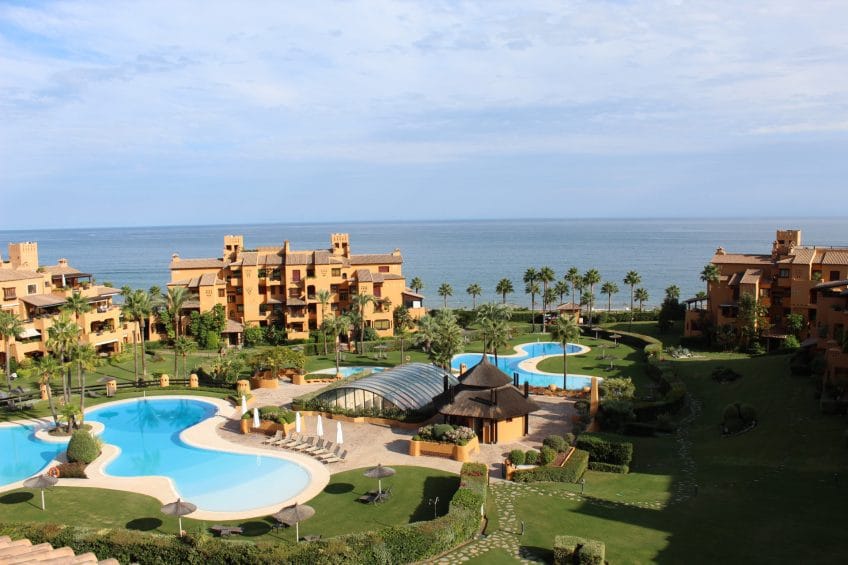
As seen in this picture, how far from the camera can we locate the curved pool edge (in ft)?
81.9

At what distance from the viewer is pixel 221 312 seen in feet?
209

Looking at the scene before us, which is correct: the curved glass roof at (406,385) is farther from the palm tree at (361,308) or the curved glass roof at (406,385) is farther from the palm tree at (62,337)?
the palm tree at (361,308)

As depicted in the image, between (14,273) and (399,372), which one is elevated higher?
(14,273)

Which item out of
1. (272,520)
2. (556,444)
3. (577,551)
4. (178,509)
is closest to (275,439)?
(272,520)

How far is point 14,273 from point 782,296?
227ft

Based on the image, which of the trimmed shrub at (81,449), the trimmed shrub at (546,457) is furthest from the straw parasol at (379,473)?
the trimmed shrub at (81,449)

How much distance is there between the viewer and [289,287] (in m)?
67.6

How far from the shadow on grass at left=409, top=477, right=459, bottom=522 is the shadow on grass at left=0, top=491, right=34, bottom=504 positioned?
16.4m

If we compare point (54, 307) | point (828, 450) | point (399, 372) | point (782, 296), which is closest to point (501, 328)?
point (399, 372)

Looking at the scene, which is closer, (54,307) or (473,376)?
(473,376)

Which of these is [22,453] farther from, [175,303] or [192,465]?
[175,303]

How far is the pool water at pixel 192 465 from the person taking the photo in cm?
2689

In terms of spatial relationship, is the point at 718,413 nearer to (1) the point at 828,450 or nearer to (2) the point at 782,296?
(1) the point at 828,450

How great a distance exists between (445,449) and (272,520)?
32.2 feet
